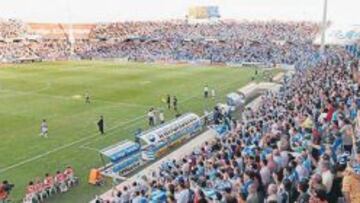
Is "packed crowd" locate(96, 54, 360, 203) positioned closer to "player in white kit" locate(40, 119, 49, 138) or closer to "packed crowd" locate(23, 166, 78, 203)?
"packed crowd" locate(23, 166, 78, 203)

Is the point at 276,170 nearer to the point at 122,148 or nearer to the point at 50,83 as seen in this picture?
the point at 122,148

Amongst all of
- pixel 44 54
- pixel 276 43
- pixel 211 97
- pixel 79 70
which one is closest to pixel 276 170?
pixel 211 97

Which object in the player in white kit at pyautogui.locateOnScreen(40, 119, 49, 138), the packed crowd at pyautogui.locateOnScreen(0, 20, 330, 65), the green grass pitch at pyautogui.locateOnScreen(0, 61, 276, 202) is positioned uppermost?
the packed crowd at pyautogui.locateOnScreen(0, 20, 330, 65)

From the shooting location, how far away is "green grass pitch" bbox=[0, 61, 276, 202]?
23.4 m

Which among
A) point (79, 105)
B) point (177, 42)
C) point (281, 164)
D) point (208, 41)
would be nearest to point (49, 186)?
point (281, 164)

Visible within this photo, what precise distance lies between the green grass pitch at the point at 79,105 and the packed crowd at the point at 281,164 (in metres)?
6.29

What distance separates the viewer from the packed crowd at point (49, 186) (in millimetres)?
18609

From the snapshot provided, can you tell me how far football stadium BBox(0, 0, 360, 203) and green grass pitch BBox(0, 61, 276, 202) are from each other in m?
0.09

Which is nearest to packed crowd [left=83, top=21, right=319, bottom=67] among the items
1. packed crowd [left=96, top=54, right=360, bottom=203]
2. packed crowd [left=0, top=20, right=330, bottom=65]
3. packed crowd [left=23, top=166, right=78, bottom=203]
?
packed crowd [left=0, top=20, right=330, bottom=65]

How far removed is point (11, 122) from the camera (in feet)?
103

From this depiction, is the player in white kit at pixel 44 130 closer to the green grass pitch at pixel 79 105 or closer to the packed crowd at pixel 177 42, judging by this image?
the green grass pitch at pixel 79 105

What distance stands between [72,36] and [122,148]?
6613 cm

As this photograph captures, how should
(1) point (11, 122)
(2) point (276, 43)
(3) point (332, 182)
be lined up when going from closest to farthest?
1. (3) point (332, 182)
2. (1) point (11, 122)
3. (2) point (276, 43)

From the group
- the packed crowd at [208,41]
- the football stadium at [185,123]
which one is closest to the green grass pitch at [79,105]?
the football stadium at [185,123]
